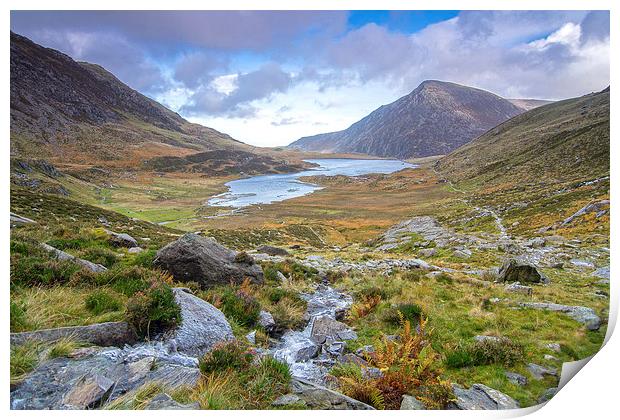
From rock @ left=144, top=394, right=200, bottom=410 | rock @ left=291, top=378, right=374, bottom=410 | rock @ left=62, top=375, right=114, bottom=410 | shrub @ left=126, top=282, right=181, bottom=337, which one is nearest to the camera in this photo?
rock @ left=62, top=375, right=114, bottom=410

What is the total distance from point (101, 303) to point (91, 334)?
842 millimetres

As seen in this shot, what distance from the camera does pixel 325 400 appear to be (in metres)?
4.08

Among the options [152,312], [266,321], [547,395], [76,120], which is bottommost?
[547,395]

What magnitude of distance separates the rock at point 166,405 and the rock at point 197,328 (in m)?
1.11

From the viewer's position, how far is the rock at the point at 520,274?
11430 millimetres

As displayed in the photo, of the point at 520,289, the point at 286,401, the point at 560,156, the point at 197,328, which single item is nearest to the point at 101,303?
the point at 197,328

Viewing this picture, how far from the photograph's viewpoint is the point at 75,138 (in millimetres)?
96938

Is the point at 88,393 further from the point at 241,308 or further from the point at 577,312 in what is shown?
the point at 577,312

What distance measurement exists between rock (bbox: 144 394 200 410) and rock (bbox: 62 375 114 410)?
1.60 feet

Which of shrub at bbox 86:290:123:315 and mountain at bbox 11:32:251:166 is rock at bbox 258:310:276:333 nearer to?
shrub at bbox 86:290:123:315

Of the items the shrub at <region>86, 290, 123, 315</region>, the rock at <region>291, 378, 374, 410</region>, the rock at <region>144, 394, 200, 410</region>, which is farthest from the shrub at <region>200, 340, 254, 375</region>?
the shrub at <region>86, 290, 123, 315</region>

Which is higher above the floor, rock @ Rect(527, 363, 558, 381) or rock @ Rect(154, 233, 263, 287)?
rock @ Rect(154, 233, 263, 287)

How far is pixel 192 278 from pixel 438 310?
596 cm

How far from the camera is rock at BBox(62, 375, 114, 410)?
3.63 metres
